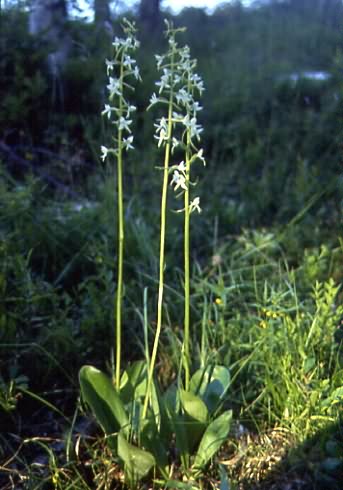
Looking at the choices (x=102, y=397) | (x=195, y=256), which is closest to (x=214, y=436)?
(x=102, y=397)

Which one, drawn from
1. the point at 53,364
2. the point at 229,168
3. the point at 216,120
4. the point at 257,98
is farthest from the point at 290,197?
the point at 53,364

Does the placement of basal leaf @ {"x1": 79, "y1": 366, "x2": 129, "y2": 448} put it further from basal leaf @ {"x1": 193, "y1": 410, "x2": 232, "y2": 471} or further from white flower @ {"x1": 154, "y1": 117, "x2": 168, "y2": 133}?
white flower @ {"x1": 154, "y1": 117, "x2": 168, "y2": 133}

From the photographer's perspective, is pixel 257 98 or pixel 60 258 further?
pixel 257 98

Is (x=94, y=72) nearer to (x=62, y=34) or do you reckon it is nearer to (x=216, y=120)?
(x=62, y=34)

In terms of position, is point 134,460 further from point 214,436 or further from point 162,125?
point 162,125

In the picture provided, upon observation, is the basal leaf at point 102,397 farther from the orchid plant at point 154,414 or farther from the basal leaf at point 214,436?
the basal leaf at point 214,436

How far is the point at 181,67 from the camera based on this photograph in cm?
152

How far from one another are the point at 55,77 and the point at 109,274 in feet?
6.58

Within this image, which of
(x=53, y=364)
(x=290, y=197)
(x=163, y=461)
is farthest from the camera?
(x=290, y=197)

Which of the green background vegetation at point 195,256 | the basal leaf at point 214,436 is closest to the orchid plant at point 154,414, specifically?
the basal leaf at point 214,436

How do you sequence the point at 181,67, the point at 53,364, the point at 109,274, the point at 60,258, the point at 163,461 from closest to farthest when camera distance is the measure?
the point at 181,67
the point at 163,461
the point at 53,364
the point at 109,274
the point at 60,258

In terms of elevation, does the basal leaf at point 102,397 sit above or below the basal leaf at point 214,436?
above

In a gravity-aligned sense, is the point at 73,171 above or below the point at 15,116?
below

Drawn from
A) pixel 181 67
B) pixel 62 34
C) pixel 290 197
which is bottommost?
pixel 290 197
